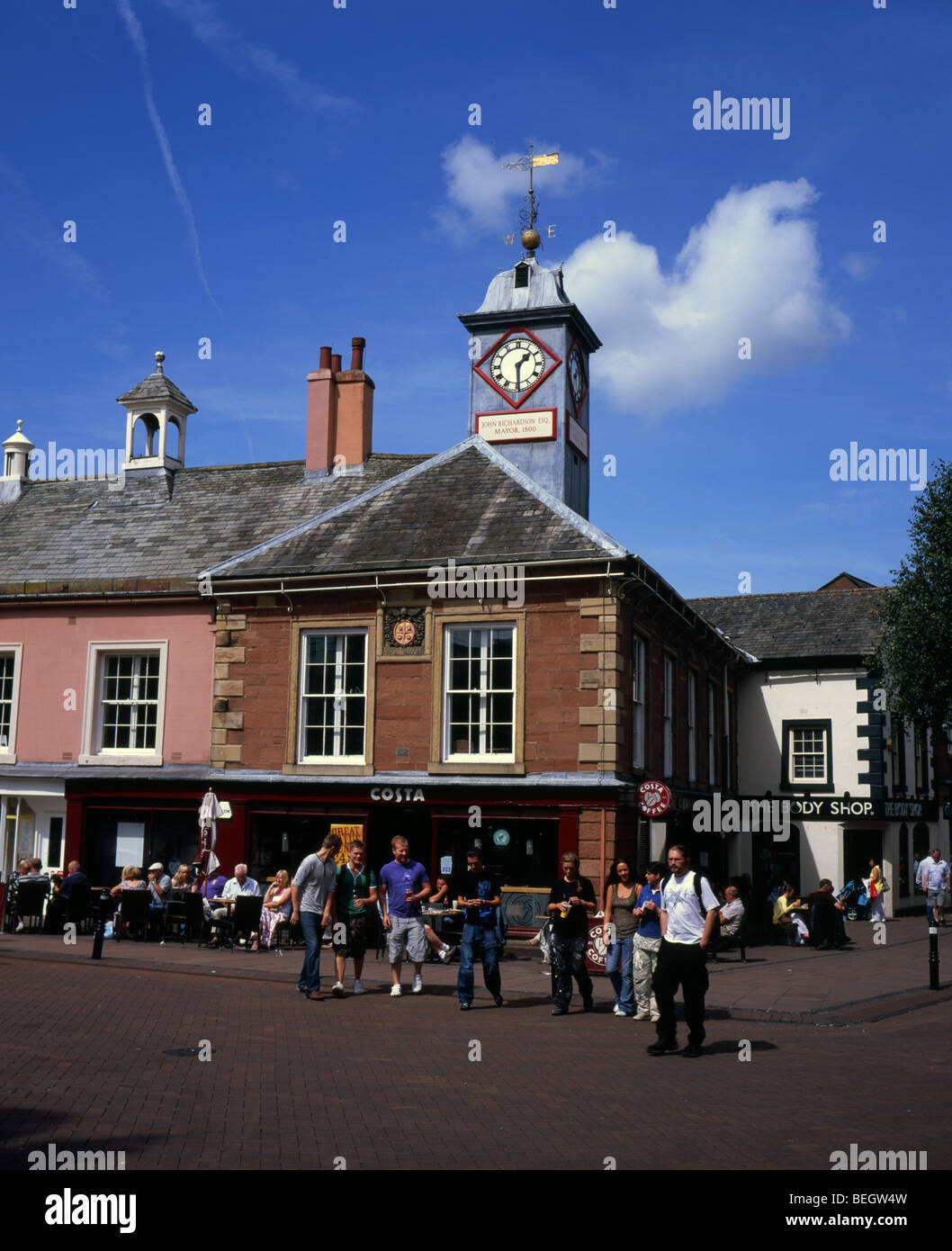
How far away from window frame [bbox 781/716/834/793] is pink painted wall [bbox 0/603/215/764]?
1820 cm

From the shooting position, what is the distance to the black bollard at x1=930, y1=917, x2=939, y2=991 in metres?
15.2

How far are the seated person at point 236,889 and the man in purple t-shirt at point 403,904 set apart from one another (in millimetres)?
5584

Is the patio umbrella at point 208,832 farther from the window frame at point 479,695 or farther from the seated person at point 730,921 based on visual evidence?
the seated person at point 730,921

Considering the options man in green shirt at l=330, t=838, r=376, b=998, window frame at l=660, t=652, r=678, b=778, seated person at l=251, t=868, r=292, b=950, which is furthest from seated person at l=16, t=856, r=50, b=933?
window frame at l=660, t=652, r=678, b=778

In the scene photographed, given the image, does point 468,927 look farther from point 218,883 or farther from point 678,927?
point 218,883

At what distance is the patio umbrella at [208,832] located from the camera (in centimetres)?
2041

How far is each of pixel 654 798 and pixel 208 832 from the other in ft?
26.8

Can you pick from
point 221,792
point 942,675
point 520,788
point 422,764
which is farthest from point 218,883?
point 942,675

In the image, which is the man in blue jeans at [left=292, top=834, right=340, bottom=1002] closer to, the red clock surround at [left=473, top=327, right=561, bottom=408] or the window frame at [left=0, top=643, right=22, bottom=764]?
the window frame at [left=0, top=643, right=22, bottom=764]

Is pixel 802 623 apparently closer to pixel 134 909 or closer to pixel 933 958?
pixel 933 958

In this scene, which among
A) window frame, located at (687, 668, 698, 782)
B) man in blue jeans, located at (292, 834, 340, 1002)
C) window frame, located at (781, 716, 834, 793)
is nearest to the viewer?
man in blue jeans, located at (292, 834, 340, 1002)

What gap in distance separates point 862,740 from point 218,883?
19908 millimetres

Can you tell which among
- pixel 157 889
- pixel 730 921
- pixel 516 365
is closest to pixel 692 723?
pixel 730 921

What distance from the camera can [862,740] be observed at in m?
33.4
